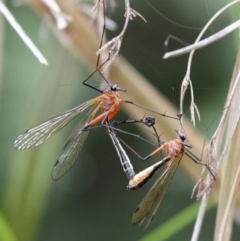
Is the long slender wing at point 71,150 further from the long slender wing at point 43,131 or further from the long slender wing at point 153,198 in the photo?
the long slender wing at point 153,198

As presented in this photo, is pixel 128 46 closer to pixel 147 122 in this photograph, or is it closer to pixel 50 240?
pixel 147 122

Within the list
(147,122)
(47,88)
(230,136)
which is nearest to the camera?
(230,136)

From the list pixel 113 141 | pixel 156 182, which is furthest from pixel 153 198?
pixel 113 141

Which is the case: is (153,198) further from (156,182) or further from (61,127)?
(61,127)

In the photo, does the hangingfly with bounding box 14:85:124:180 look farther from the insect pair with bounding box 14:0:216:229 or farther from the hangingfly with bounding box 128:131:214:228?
the hangingfly with bounding box 128:131:214:228

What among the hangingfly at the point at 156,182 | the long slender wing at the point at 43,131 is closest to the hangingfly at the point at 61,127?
the long slender wing at the point at 43,131

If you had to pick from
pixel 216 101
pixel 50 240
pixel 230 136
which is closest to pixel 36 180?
pixel 50 240
